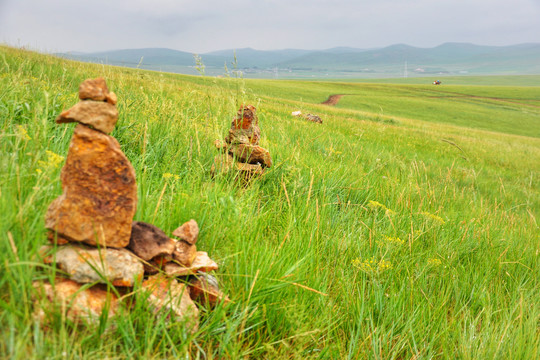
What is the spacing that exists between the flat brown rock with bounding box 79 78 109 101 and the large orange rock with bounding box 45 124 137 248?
139mm

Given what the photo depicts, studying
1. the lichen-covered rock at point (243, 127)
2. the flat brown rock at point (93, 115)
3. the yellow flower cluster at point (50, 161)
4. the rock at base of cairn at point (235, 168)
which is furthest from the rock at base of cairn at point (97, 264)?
the lichen-covered rock at point (243, 127)

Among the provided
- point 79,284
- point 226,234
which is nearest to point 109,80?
point 226,234

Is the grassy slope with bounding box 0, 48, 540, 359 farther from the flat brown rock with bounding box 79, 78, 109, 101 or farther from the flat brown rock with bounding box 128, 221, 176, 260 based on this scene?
the flat brown rock with bounding box 79, 78, 109, 101

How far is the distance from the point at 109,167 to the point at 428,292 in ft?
7.48

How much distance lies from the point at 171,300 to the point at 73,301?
1.18 ft

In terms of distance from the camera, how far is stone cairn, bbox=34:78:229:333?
4.20 ft

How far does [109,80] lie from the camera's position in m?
5.57

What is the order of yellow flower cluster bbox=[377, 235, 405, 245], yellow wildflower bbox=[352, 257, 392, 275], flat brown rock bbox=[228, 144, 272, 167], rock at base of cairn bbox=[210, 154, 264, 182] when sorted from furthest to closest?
1. flat brown rock bbox=[228, 144, 272, 167]
2. rock at base of cairn bbox=[210, 154, 264, 182]
3. yellow flower cluster bbox=[377, 235, 405, 245]
4. yellow wildflower bbox=[352, 257, 392, 275]

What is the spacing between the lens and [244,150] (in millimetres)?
3330

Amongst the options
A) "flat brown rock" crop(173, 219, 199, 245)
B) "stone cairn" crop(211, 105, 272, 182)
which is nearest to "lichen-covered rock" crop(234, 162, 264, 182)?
"stone cairn" crop(211, 105, 272, 182)

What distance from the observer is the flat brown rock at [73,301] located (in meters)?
1.16

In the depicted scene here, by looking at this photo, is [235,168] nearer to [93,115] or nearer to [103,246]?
[93,115]

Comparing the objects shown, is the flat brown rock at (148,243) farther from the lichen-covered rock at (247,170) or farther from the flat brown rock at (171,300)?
the lichen-covered rock at (247,170)

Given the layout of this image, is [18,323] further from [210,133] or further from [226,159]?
[210,133]
